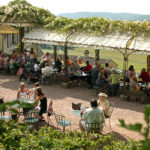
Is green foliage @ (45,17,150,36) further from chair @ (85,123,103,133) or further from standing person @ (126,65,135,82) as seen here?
chair @ (85,123,103,133)

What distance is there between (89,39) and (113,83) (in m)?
2.58

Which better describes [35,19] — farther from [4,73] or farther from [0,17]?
[4,73]

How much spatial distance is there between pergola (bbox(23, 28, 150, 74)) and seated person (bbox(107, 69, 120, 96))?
649mm

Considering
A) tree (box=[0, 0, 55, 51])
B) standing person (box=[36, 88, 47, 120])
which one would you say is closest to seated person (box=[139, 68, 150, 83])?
standing person (box=[36, 88, 47, 120])

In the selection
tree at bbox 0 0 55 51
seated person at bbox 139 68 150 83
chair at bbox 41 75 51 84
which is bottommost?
chair at bbox 41 75 51 84

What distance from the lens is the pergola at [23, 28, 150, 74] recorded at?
39.6ft

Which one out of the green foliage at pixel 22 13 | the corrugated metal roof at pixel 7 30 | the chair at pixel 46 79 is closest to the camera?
the chair at pixel 46 79

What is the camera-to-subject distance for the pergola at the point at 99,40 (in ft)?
39.6

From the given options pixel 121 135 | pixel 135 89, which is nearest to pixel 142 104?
pixel 135 89

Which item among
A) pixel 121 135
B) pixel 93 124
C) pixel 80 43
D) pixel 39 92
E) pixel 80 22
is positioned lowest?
pixel 121 135

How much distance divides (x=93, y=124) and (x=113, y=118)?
243cm

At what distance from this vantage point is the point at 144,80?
12117 mm

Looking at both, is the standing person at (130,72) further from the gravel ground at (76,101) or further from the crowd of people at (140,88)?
the gravel ground at (76,101)

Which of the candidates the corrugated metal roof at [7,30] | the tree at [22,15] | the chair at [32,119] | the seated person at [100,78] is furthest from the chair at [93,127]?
the corrugated metal roof at [7,30]
